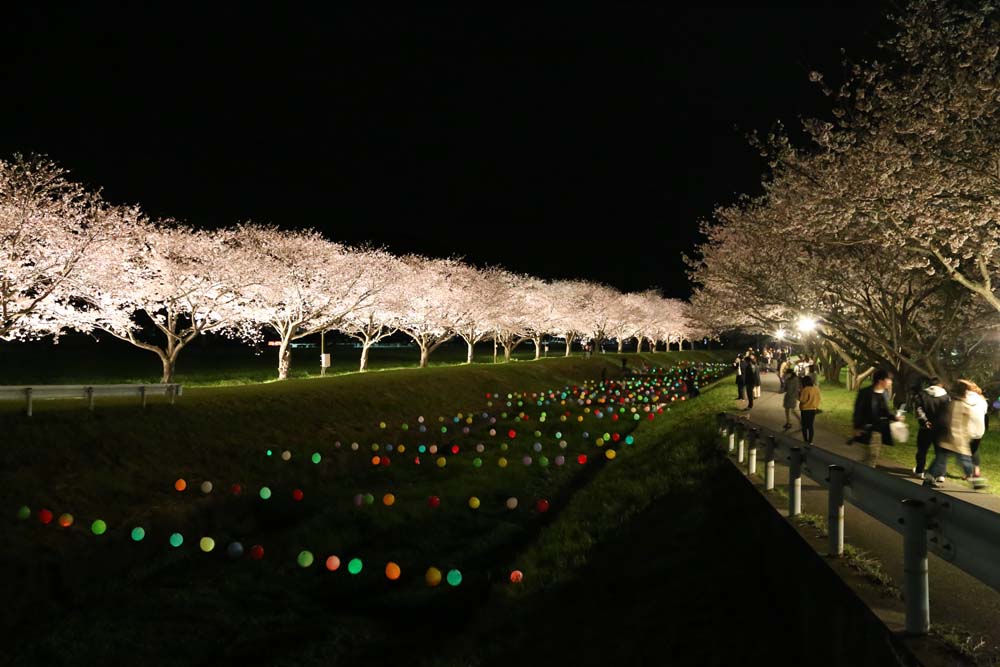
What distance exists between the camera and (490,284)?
53.6 m

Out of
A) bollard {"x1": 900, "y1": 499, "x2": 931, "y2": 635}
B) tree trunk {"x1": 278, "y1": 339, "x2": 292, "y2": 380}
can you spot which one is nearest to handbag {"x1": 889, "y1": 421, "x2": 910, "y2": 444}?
bollard {"x1": 900, "y1": 499, "x2": 931, "y2": 635}

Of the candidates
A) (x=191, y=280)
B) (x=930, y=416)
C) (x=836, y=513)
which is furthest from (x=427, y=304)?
(x=836, y=513)

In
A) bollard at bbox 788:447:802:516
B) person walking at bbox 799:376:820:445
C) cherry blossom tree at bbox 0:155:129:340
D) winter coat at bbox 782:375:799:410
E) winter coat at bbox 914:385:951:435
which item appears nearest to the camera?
bollard at bbox 788:447:802:516

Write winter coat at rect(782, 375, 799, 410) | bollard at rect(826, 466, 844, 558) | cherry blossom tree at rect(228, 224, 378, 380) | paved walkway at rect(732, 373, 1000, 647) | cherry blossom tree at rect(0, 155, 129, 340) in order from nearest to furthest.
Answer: paved walkway at rect(732, 373, 1000, 647) < bollard at rect(826, 466, 844, 558) < winter coat at rect(782, 375, 799, 410) < cherry blossom tree at rect(0, 155, 129, 340) < cherry blossom tree at rect(228, 224, 378, 380)

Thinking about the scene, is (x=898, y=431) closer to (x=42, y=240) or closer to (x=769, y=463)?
(x=769, y=463)

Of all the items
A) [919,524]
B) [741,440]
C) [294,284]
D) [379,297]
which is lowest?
[741,440]

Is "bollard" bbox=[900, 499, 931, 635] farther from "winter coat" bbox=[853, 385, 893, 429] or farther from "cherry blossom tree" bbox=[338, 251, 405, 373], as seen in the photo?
"cherry blossom tree" bbox=[338, 251, 405, 373]

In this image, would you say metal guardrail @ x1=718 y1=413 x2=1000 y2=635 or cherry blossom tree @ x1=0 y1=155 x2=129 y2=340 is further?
cherry blossom tree @ x1=0 y1=155 x2=129 y2=340

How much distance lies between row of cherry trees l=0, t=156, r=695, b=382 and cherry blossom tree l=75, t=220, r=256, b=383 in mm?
52

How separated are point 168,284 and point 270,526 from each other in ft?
57.0

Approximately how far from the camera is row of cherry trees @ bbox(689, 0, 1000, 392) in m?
12.5

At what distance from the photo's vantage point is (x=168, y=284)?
1091 inches

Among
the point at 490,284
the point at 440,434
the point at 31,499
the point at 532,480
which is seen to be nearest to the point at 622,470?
the point at 532,480

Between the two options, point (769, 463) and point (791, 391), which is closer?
point (769, 463)
